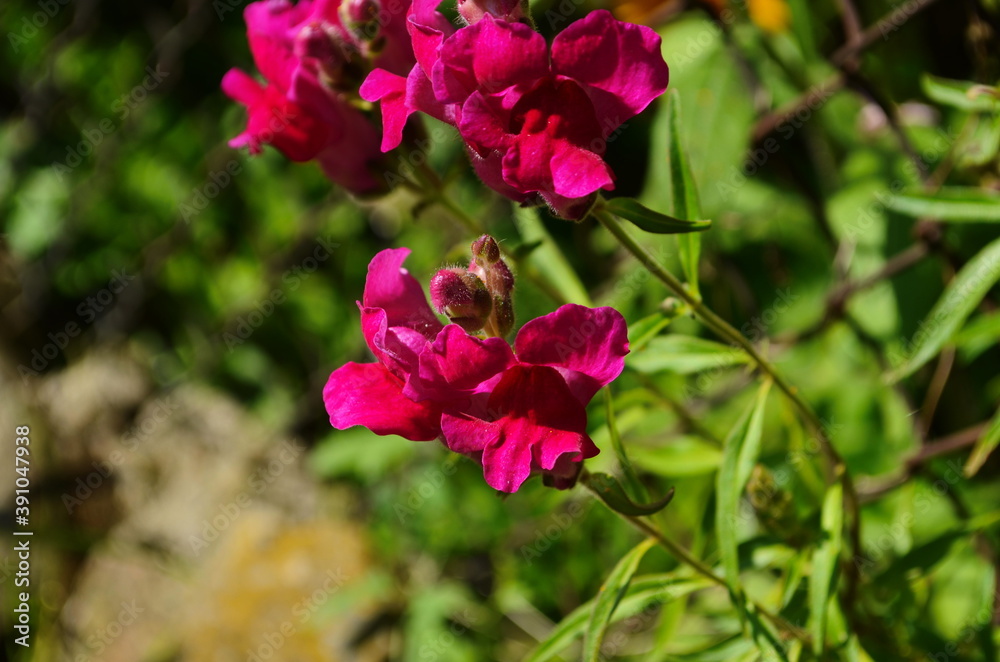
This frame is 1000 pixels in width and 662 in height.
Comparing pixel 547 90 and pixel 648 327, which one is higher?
pixel 547 90

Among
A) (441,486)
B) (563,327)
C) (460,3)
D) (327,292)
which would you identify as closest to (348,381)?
(563,327)

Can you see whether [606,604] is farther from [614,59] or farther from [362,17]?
[362,17]

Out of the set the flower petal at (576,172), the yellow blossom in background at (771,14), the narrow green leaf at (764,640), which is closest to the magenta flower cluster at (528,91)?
the flower petal at (576,172)

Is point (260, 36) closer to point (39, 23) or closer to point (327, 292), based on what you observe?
point (327, 292)

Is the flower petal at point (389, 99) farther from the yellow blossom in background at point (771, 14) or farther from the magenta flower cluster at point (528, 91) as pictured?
the yellow blossom in background at point (771, 14)

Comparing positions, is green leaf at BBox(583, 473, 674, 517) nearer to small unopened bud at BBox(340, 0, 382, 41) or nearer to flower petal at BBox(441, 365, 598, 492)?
flower petal at BBox(441, 365, 598, 492)

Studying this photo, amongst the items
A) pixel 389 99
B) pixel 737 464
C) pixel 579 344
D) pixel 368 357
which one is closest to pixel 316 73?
pixel 389 99

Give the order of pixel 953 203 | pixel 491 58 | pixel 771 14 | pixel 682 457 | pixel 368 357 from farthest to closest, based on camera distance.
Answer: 1. pixel 368 357
2. pixel 771 14
3. pixel 682 457
4. pixel 953 203
5. pixel 491 58
